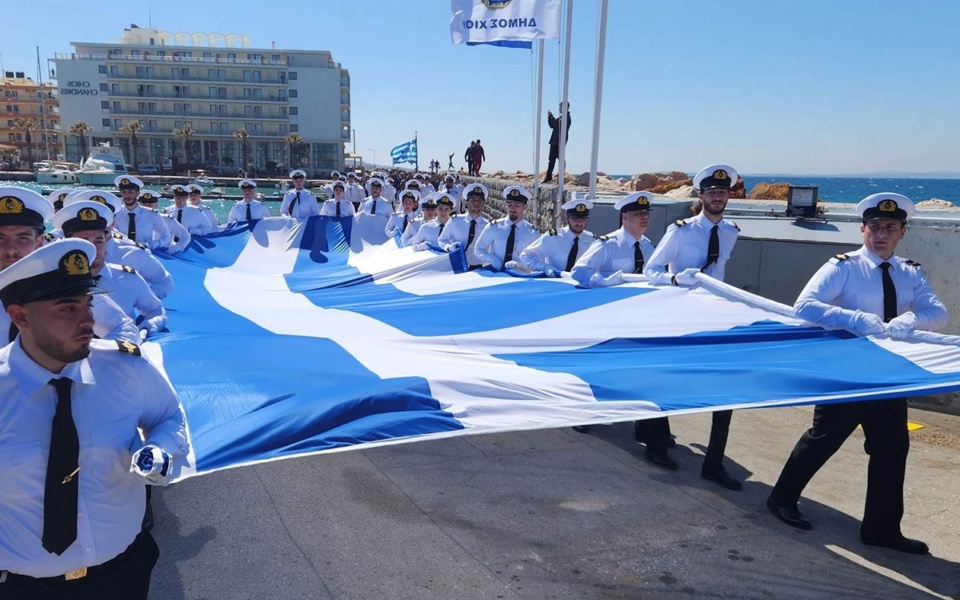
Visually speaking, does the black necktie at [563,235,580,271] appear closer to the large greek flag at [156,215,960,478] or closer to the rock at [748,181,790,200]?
the large greek flag at [156,215,960,478]

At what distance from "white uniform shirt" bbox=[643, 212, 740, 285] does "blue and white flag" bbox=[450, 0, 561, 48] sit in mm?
5124

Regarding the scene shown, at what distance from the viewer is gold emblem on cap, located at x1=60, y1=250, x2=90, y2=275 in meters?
1.94

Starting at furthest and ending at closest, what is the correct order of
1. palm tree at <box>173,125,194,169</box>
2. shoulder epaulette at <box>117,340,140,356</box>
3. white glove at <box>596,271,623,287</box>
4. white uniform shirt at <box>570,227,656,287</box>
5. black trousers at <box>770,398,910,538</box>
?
palm tree at <box>173,125,194,169</box> < white uniform shirt at <box>570,227,656,287</box> < white glove at <box>596,271,623,287</box> < black trousers at <box>770,398,910,538</box> < shoulder epaulette at <box>117,340,140,356</box>

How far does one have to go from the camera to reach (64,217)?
3.79m

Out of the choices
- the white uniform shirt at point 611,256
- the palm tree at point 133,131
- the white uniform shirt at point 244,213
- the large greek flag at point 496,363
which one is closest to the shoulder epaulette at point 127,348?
the large greek flag at point 496,363

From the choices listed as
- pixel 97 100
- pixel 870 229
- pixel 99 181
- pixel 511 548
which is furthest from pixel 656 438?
pixel 97 100

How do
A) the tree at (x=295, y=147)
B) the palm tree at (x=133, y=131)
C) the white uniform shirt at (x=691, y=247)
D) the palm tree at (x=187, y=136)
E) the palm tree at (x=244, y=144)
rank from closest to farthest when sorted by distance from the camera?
1. the white uniform shirt at (x=691, y=247)
2. the palm tree at (x=187, y=136)
3. the palm tree at (x=133, y=131)
4. the tree at (x=295, y=147)
5. the palm tree at (x=244, y=144)

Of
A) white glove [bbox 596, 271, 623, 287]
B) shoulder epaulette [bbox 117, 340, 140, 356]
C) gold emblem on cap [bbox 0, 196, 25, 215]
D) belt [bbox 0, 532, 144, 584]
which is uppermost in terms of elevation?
gold emblem on cap [bbox 0, 196, 25, 215]

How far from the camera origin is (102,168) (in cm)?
5322

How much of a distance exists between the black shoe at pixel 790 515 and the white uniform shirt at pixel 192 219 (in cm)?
843

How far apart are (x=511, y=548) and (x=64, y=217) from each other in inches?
117

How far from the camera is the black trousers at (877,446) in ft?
11.8

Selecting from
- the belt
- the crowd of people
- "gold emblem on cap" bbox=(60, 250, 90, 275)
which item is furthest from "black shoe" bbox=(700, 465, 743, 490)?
"gold emblem on cap" bbox=(60, 250, 90, 275)

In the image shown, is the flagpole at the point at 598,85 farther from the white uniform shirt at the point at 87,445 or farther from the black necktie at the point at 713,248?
the white uniform shirt at the point at 87,445
